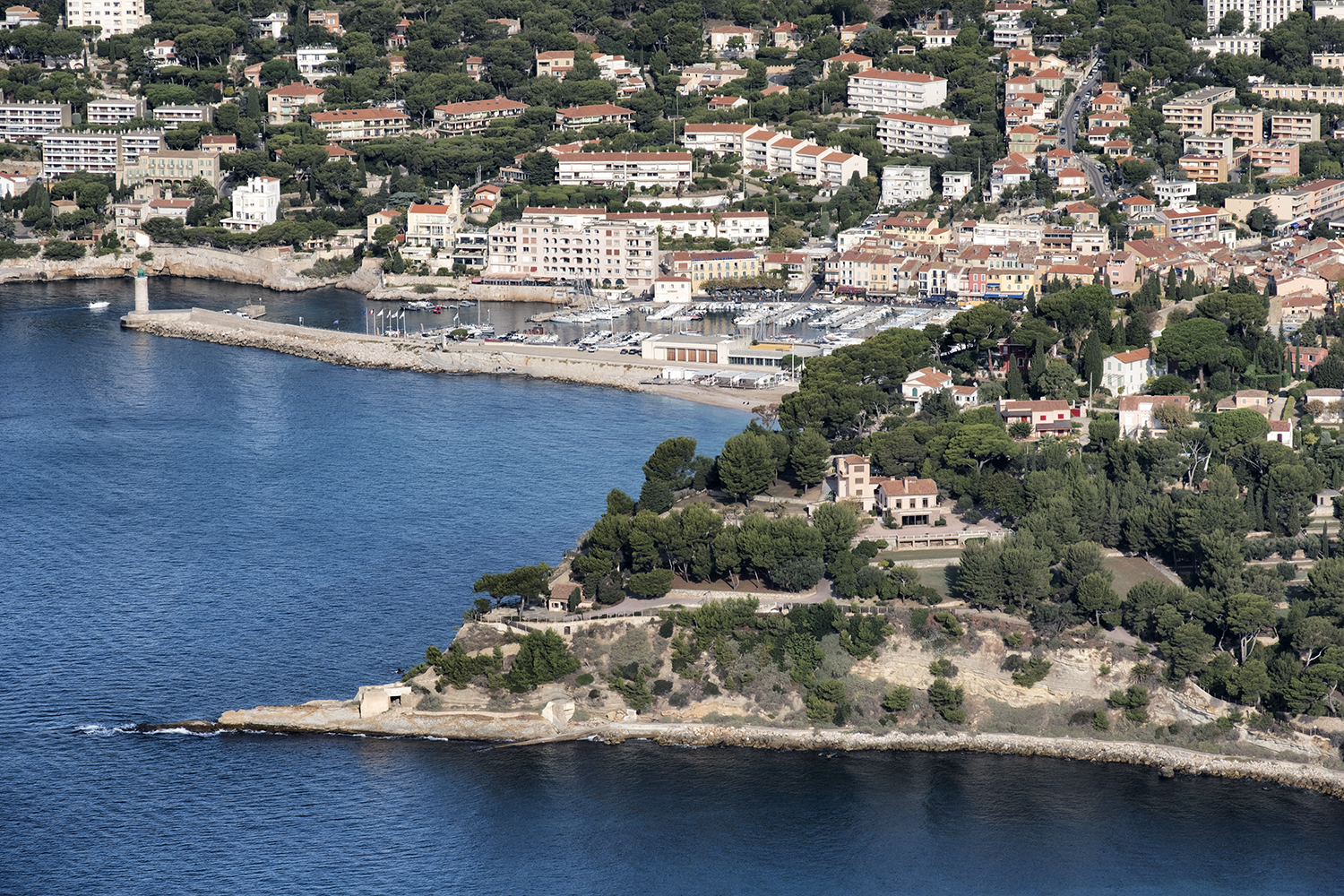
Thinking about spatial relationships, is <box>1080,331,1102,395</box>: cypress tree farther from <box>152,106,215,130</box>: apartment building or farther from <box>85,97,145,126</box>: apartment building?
<box>85,97,145,126</box>: apartment building

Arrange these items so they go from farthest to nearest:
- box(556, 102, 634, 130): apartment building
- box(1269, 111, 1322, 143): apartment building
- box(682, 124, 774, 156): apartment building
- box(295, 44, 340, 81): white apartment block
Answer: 1. box(295, 44, 340, 81): white apartment block
2. box(556, 102, 634, 130): apartment building
3. box(682, 124, 774, 156): apartment building
4. box(1269, 111, 1322, 143): apartment building

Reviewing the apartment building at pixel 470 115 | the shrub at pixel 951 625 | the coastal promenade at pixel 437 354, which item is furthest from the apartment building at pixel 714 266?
the shrub at pixel 951 625

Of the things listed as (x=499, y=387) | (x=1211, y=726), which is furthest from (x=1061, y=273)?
(x=1211, y=726)

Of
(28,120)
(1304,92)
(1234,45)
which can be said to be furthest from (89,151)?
(1304,92)

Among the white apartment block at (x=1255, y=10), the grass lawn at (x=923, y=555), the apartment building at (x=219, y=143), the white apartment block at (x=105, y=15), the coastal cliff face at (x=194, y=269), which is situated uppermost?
the white apartment block at (x=105, y=15)

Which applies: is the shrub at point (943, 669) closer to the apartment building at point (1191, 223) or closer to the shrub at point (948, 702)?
the shrub at point (948, 702)

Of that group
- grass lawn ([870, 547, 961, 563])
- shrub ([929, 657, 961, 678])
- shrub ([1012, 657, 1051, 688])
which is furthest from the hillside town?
shrub ([929, 657, 961, 678])
